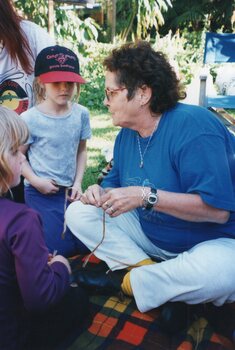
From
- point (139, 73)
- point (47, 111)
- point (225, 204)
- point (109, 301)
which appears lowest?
point (109, 301)

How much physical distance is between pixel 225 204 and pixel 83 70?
810cm

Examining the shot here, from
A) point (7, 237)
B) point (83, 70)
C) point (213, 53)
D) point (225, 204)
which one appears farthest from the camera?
point (83, 70)

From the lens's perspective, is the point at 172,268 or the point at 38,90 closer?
the point at 172,268

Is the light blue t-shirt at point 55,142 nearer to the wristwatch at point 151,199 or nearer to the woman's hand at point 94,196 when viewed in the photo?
the woman's hand at point 94,196

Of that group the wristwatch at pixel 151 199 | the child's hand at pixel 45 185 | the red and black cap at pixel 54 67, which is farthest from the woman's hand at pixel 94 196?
the red and black cap at pixel 54 67

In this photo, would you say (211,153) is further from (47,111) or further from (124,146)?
(47,111)

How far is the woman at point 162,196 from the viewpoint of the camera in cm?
198

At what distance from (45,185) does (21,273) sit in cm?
143

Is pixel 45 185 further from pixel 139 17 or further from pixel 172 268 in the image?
pixel 139 17

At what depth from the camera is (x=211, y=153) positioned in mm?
1967

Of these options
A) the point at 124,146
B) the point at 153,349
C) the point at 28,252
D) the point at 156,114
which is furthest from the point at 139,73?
the point at 153,349

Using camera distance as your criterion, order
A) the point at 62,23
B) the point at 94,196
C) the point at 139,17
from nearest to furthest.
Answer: the point at 94,196
the point at 62,23
the point at 139,17

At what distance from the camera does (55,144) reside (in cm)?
291

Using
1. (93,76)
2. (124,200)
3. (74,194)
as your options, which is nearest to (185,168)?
(124,200)
